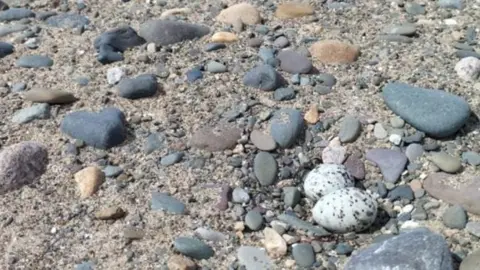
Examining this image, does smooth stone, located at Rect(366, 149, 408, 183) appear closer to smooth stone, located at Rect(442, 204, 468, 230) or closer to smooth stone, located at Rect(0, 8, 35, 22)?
smooth stone, located at Rect(442, 204, 468, 230)

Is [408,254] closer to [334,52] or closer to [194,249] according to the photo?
[194,249]

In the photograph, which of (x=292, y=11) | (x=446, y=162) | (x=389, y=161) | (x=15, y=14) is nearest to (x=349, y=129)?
(x=389, y=161)

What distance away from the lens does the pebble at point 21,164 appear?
2.23 meters

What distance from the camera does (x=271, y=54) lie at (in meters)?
2.75

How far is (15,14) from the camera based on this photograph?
9.97 ft

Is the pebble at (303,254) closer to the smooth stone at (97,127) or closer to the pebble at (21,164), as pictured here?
the smooth stone at (97,127)

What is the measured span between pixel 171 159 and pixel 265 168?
28cm

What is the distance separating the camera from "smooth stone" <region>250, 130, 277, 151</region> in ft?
7.66

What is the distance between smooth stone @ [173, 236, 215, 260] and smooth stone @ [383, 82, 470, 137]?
763 mm

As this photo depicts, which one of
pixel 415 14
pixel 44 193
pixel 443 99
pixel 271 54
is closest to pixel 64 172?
pixel 44 193

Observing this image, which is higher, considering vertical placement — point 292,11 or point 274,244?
point 292,11

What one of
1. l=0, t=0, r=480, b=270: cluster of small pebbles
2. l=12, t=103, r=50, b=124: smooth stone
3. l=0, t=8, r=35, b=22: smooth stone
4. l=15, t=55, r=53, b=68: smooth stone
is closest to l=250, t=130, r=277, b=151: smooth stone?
l=0, t=0, r=480, b=270: cluster of small pebbles

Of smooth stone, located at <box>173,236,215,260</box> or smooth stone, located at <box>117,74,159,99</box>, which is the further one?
smooth stone, located at <box>117,74,159,99</box>

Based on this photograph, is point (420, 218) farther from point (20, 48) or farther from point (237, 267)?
point (20, 48)
